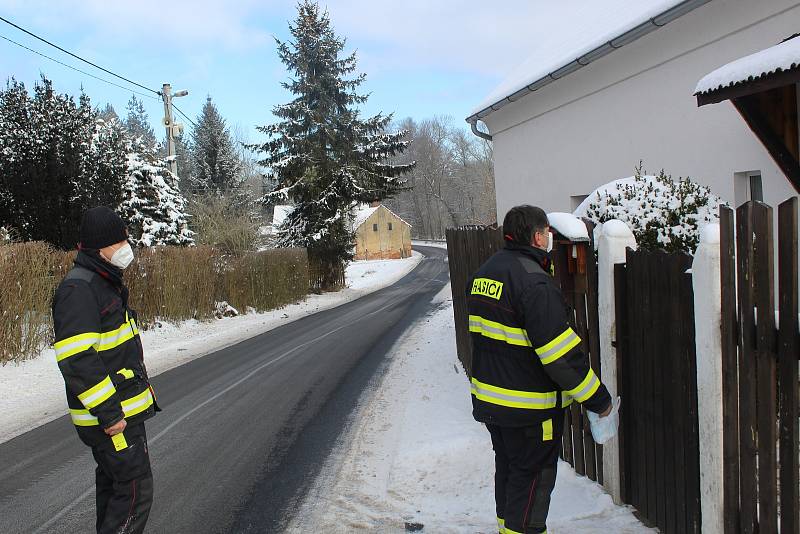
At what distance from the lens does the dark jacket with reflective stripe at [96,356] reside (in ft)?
10.3

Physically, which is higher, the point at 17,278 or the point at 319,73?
the point at 319,73

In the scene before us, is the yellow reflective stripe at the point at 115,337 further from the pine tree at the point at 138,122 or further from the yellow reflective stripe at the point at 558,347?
the pine tree at the point at 138,122

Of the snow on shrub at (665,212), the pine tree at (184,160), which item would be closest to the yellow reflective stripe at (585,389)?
the snow on shrub at (665,212)

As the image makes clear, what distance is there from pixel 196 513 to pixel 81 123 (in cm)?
1554

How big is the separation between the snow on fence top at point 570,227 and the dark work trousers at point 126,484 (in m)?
2.84

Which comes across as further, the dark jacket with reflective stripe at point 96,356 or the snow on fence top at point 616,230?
the snow on fence top at point 616,230

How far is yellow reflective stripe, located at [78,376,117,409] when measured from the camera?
3.12m

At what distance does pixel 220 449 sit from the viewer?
6031mm

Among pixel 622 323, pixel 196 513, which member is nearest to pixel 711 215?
pixel 622 323

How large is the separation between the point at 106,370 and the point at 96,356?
4.5 inches

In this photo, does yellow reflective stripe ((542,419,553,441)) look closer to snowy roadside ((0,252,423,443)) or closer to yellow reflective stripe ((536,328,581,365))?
yellow reflective stripe ((536,328,581,365))

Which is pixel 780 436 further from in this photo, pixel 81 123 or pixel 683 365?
pixel 81 123

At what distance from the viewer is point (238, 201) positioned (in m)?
44.0

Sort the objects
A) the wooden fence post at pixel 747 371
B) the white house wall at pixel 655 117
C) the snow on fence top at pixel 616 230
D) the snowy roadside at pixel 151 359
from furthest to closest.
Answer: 1. the snowy roadside at pixel 151 359
2. the white house wall at pixel 655 117
3. the snow on fence top at pixel 616 230
4. the wooden fence post at pixel 747 371
